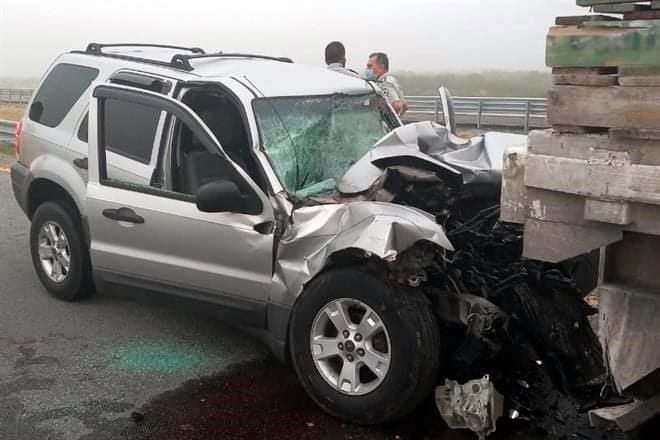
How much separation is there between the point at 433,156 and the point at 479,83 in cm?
2066

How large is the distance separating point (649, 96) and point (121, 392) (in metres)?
3.23

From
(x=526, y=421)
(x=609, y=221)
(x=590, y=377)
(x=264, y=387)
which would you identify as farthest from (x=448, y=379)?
(x=609, y=221)

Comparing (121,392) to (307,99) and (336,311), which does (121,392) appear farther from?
(307,99)

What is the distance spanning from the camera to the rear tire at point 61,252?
5.71 m

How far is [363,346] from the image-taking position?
4078mm

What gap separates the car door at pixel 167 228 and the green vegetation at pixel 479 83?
1826cm

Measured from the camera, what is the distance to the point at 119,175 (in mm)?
5168

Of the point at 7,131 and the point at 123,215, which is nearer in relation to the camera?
the point at 123,215

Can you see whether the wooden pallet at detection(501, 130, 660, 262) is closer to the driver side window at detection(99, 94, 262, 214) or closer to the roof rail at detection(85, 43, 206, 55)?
the driver side window at detection(99, 94, 262, 214)

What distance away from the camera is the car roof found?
5.04 meters

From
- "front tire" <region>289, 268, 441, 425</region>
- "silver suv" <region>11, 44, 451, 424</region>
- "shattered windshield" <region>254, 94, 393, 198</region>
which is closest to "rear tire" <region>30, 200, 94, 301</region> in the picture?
"silver suv" <region>11, 44, 451, 424</region>

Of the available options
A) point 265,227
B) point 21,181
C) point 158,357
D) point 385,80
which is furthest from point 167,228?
point 385,80

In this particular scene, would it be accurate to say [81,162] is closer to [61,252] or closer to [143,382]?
[61,252]

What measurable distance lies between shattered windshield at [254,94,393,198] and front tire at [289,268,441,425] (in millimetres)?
716
